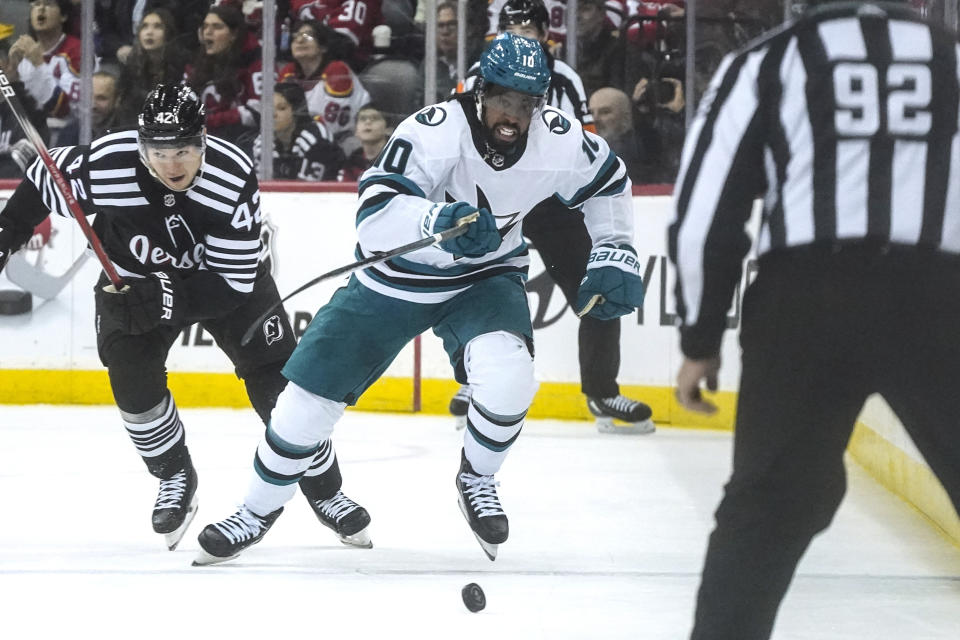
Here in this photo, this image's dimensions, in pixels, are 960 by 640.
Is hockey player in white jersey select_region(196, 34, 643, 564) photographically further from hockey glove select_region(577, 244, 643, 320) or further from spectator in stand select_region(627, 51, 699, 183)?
spectator in stand select_region(627, 51, 699, 183)

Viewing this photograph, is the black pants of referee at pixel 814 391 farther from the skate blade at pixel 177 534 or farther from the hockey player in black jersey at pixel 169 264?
the skate blade at pixel 177 534

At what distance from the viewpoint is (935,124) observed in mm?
1611

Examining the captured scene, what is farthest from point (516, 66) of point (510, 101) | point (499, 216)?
point (499, 216)

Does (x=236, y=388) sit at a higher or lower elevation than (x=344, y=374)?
lower

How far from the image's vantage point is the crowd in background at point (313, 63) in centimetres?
558

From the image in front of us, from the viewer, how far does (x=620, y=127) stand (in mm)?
5539

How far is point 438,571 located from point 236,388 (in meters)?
2.84

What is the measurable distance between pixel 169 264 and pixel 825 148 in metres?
1.84

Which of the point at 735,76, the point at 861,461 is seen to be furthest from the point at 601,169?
the point at 861,461

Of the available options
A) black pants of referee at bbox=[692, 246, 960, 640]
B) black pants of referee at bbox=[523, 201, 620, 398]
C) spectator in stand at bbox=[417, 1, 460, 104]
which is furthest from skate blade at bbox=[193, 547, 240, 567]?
spectator in stand at bbox=[417, 1, 460, 104]

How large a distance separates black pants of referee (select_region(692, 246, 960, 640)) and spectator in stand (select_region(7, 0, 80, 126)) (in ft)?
16.0

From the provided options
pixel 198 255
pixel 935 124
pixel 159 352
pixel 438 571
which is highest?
pixel 935 124

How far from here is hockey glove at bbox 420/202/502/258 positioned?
2609 mm

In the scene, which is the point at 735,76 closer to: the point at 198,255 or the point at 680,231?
the point at 680,231
